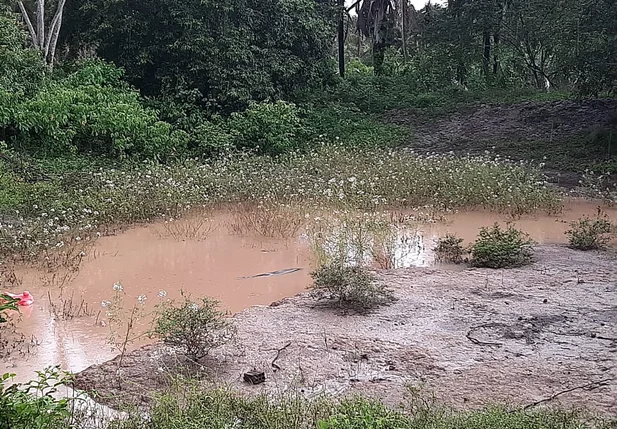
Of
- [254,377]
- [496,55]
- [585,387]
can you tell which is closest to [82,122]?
[254,377]

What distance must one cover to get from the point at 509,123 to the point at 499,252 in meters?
11.7

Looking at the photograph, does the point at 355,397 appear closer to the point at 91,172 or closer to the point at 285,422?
the point at 285,422

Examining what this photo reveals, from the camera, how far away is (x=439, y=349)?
576 centimetres

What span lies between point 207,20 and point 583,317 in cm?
1398

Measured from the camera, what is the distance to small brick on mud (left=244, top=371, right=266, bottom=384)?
5.09 meters

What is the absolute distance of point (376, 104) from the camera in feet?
71.4

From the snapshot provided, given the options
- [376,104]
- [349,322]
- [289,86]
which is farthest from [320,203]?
[376,104]

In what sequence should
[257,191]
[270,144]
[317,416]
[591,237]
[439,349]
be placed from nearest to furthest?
1. [317,416]
2. [439,349]
3. [591,237]
4. [257,191]
5. [270,144]

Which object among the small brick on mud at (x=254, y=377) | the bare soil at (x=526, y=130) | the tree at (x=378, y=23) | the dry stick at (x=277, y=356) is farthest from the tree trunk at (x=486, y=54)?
the small brick on mud at (x=254, y=377)

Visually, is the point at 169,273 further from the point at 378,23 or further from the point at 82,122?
the point at 378,23

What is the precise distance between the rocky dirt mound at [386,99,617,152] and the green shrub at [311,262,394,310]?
11574 mm

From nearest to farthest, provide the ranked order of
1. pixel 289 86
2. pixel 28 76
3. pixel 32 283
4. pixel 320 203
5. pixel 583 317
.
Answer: pixel 583 317, pixel 32 283, pixel 320 203, pixel 28 76, pixel 289 86

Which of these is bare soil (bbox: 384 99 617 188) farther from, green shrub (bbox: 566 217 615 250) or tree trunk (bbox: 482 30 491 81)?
green shrub (bbox: 566 217 615 250)

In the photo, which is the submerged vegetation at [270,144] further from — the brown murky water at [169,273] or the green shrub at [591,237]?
the brown murky water at [169,273]
